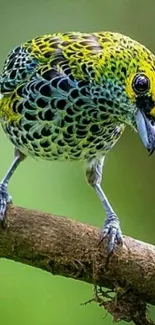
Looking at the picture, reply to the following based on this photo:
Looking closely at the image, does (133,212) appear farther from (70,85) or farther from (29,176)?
(70,85)

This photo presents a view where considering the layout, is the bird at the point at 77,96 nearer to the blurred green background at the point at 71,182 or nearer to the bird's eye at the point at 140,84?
the bird's eye at the point at 140,84

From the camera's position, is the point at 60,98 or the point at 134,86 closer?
the point at 134,86

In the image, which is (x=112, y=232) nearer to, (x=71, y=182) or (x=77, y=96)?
(x=77, y=96)

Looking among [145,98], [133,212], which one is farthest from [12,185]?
[145,98]

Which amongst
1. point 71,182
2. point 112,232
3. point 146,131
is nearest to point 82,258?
point 112,232

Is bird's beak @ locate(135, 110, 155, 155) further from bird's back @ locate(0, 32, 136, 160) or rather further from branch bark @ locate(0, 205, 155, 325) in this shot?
branch bark @ locate(0, 205, 155, 325)
